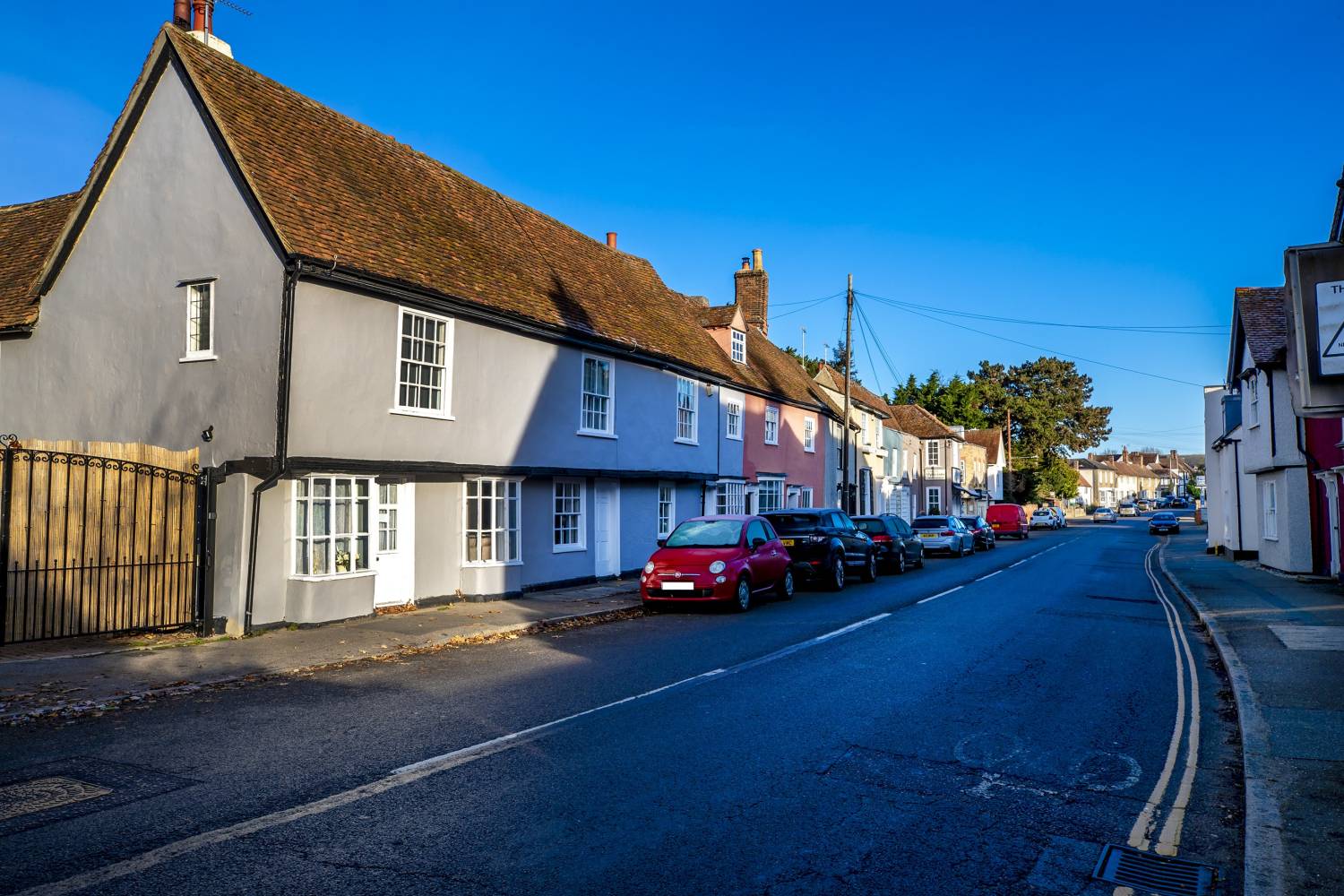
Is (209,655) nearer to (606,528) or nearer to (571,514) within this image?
(571,514)

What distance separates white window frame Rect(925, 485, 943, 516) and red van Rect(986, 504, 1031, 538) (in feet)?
34.5

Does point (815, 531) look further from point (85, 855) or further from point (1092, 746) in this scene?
point (85, 855)

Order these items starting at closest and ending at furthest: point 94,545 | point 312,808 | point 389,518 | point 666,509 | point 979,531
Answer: point 312,808
point 94,545
point 389,518
point 666,509
point 979,531

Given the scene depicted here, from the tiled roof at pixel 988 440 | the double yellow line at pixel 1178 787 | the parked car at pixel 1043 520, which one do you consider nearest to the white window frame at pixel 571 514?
the double yellow line at pixel 1178 787

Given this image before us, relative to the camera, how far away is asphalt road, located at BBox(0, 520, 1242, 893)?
15.3ft

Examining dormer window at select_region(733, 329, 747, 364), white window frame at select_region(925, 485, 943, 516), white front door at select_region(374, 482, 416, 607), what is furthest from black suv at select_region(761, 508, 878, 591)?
white window frame at select_region(925, 485, 943, 516)

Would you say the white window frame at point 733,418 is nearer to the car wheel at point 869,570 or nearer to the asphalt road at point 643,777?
the car wheel at point 869,570

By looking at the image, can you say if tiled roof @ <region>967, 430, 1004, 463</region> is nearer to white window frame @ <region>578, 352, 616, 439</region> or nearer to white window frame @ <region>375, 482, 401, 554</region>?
white window frame @ <region>578, 352, 616, 439</region>

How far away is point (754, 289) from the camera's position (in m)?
37.8

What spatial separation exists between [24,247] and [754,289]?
25.4m

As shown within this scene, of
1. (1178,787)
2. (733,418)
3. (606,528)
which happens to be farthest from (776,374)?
(1178,787)

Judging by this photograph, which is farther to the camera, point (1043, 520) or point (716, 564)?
point (1043, 520)

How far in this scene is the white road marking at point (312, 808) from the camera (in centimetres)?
446

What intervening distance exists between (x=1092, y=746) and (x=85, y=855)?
6.78m
